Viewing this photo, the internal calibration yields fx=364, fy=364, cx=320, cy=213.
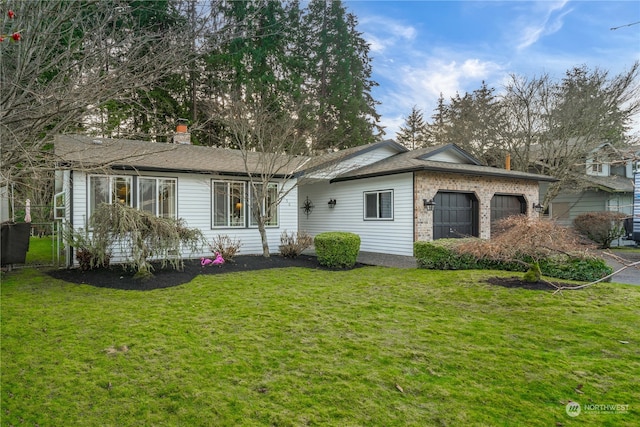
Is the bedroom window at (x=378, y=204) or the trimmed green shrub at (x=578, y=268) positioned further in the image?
the bedroom window at (x=378, y=204)

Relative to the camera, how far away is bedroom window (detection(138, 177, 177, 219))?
10.4m

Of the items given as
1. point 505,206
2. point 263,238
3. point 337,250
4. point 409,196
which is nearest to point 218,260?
point 263,238

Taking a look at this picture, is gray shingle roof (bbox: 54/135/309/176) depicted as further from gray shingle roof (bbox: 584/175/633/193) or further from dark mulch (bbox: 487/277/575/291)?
gray shingle roof (bbox: 584/175/633/193)

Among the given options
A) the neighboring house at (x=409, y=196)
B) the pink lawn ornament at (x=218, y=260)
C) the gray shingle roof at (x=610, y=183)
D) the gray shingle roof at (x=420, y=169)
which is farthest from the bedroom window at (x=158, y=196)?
the gray shingle roof at (x=610, y=183)

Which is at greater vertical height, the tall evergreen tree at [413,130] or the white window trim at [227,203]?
the tall evergreen tree at [413,130]

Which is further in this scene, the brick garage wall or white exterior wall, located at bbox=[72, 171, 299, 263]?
the brick garage wall

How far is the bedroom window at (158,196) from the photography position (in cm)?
1038

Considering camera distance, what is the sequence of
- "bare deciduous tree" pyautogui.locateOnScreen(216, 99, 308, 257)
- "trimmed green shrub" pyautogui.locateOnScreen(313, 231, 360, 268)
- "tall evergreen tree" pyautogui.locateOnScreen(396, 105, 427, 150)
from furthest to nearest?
1. "tall evergreen tree" pyautogui.locateOnScreen(396, 105, 427, 150)
2. "bare deciduous tree" pyautogui.locateOnScreen(216, 99, 308, 257)
3. "trimmed green shrub" pyautogui.locateOnScreen(313, 231, 360, 268)

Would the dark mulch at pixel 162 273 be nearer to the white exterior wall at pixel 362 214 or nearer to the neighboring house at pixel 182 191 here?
the neighboring house at pixel 182 191

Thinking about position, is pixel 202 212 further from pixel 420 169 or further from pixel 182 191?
pixel 420 169

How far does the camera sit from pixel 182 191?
10945 millimetres

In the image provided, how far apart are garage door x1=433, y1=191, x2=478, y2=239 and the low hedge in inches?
107

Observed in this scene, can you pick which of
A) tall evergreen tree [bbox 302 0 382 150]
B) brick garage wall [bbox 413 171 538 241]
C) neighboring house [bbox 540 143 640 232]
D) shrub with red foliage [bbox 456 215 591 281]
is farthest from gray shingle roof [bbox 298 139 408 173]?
neighboring house [bbox 540 143 640 232]

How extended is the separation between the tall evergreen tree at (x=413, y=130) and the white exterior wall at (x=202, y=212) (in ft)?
85.7
